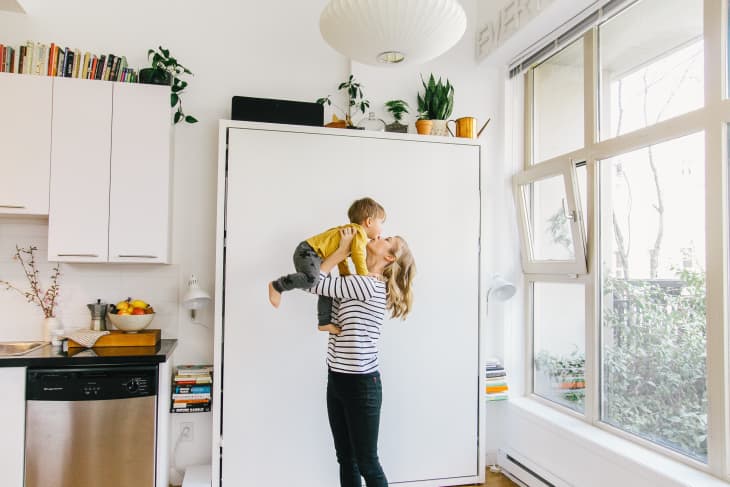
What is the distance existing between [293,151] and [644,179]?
187 centimetres

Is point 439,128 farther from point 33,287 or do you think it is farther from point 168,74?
point 33,287

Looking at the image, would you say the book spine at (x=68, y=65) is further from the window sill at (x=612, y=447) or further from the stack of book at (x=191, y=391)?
the window sill at (x=612, y=447)

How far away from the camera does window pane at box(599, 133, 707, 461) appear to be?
2.21m

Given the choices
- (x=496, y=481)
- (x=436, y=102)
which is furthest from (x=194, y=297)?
(x=496, y=481)

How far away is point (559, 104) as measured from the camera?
323cm

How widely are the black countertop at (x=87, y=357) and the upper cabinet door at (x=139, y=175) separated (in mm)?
503

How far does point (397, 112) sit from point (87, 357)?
2307 mm

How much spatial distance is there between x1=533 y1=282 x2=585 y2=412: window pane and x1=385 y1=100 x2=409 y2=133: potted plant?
1404mm

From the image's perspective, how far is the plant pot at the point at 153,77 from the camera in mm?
2876

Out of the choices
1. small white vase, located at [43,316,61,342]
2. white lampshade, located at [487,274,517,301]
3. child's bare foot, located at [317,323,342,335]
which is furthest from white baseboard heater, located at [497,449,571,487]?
small white vase, located at [43,316,61,342]

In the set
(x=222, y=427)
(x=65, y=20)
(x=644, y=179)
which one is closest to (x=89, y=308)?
(x=222, y=427)

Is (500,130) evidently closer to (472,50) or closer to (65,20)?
(472,50)

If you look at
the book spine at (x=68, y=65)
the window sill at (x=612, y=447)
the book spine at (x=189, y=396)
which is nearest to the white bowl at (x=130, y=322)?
the book spine at (x=189, y=396)

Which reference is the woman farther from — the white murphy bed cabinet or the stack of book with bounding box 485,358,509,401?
the stack of book with bounding box 485,358,509,401
